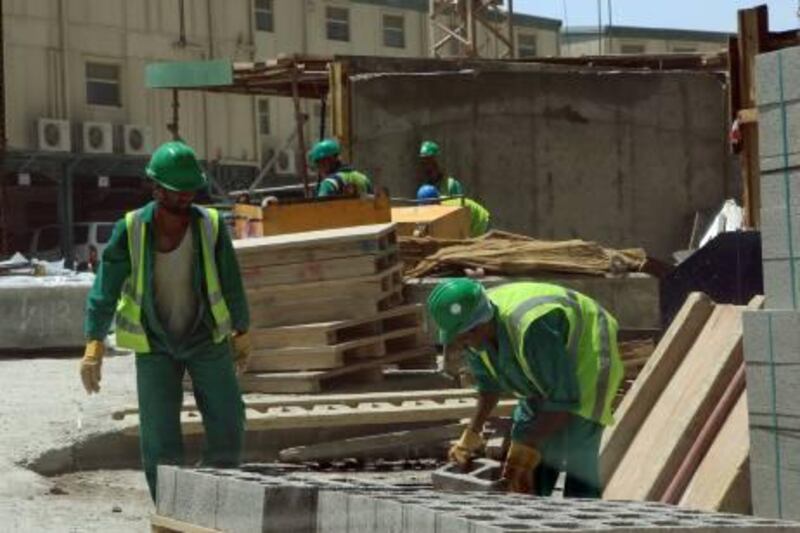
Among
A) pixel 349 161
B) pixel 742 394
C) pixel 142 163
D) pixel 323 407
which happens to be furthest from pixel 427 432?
pixel 142 163

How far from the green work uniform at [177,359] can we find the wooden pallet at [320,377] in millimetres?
3657

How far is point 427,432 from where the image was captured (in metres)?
10.5

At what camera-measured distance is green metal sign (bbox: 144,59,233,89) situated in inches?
747

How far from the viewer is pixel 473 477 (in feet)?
21.1

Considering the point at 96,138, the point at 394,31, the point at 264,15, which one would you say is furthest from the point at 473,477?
the point at 394,31

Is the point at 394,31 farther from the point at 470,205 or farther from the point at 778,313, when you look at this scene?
the point at 778,313

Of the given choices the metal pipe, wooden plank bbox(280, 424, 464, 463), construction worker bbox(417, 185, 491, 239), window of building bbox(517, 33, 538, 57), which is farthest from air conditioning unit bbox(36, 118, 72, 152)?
the metal pipe

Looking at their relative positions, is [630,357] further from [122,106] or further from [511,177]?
[122,106]

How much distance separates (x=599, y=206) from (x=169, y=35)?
2517cm

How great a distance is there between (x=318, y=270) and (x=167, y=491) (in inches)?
214

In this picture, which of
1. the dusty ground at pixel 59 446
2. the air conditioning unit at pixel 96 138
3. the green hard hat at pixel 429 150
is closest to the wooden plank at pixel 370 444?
the dusty ground at pixel 59 446

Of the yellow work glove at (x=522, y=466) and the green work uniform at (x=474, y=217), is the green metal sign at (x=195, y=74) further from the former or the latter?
the yellow work glove at (x=522, y=466)

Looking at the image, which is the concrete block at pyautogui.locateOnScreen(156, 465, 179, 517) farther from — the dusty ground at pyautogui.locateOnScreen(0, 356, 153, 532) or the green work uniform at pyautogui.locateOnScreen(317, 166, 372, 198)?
the green work uniform at pyautogui.locateOnScreen(317, 166, 372, 198)

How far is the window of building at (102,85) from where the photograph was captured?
132ft
